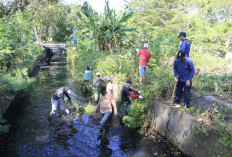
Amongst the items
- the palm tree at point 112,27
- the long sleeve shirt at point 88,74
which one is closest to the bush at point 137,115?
the long sleeve shirt at point 88,74

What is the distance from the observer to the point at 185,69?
5375 mm

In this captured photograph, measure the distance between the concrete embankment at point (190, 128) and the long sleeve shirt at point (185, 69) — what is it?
0.78m

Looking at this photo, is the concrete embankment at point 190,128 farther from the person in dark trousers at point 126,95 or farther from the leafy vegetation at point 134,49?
the person in dark trousers at point 126,95

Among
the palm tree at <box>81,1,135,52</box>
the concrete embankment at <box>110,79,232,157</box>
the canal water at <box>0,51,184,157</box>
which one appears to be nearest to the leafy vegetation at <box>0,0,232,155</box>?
the palm tree at <box>81,1,135,52</box>

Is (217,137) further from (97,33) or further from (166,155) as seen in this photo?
(97,33)

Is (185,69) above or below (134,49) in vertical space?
below

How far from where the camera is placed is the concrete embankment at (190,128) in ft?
14.2

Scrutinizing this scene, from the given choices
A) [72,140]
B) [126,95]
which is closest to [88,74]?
[126,95]

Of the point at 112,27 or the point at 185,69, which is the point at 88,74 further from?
the point at 185,69

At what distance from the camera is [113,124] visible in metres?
7.33

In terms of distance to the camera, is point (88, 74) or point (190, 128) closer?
point (190, 128)

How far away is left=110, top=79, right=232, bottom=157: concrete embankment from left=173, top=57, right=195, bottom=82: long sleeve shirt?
2.57 ft

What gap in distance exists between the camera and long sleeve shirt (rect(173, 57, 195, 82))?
5.24 meters

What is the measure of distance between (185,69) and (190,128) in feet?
5.85
